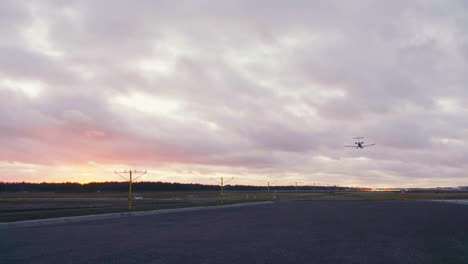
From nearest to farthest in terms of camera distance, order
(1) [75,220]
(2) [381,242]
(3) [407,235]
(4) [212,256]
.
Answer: (4) [212,256]
(2) [381,242]
(3) [407,235]
(1) [75,220]

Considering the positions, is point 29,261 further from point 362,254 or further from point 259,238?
point 362,254

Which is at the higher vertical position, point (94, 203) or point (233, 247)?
point (233, 247)

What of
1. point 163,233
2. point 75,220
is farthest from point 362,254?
point 75,220

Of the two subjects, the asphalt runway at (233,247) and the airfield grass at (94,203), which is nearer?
the asphalt runway at (233,247)

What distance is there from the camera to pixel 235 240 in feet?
53.7

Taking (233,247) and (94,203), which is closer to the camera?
(233,247)

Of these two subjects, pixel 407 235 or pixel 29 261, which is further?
pixel 407 235

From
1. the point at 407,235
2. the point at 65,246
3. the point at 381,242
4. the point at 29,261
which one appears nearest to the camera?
the point at 29,261

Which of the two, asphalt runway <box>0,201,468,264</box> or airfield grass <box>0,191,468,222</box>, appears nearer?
asphalt runway <box>0,201,468,264</box>

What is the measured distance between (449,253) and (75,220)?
22723 mm

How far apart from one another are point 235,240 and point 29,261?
8.04 metres

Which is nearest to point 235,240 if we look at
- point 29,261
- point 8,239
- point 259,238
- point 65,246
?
point 259,238

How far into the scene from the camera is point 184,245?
14.8 meters

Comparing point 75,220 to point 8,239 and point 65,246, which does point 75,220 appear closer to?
point 8,239
